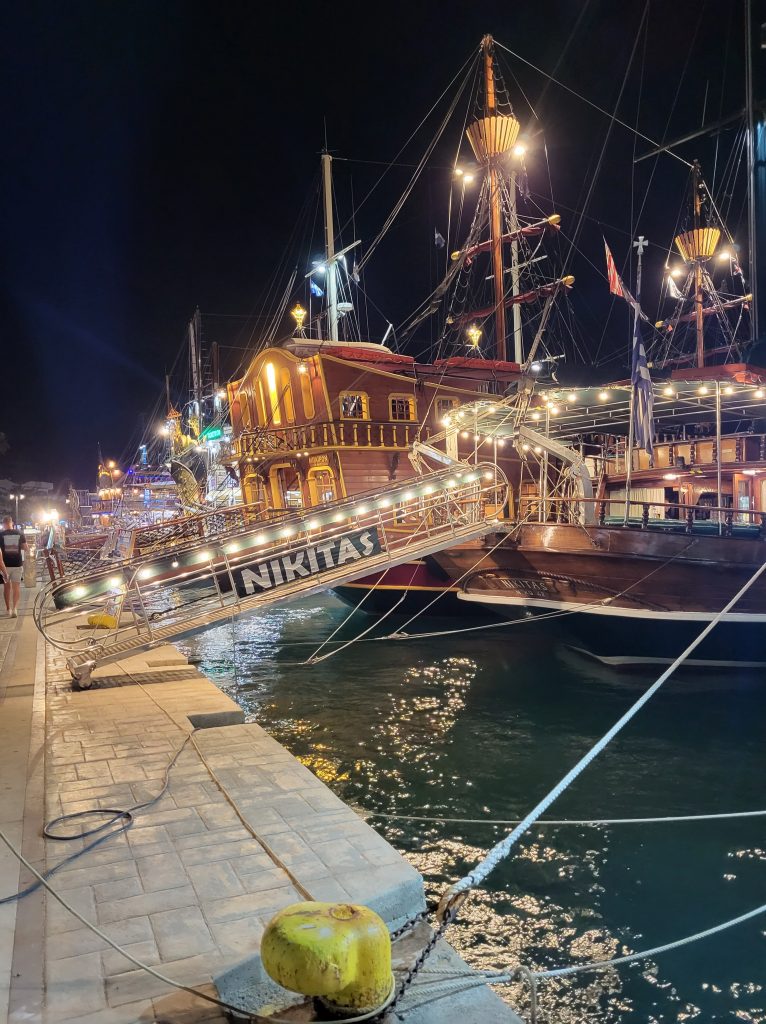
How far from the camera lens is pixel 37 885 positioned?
4.40 metres

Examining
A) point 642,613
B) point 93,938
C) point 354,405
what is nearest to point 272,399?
point 354,405

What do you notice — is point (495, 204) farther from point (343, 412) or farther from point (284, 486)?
point (284, 486)

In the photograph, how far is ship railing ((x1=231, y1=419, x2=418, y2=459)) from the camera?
2353 centimetres

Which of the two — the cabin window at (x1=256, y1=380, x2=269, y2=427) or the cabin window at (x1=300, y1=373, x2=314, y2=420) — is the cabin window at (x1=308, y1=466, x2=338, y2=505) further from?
the cabin window at (x1=256, y1=380, x2=269, y2=427)

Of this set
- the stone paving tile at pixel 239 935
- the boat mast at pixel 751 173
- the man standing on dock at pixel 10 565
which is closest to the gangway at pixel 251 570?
the man standing on dock at pixel 10 565

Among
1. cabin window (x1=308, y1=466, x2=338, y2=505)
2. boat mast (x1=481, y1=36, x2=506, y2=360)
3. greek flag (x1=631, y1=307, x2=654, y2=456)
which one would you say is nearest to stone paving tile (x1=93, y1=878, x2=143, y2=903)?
greek flag (x1=631, y1=307, x2=654, y2=456)

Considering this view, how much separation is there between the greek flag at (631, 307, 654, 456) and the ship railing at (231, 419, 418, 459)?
1108 centimetres

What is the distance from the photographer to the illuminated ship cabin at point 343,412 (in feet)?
77.7

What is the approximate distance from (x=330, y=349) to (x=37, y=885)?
2310cm

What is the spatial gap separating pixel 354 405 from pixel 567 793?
57.1 feet

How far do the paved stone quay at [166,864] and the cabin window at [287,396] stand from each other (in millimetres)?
18194

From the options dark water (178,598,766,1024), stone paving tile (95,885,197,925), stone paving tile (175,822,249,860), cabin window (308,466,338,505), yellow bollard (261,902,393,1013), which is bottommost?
dark water (178,598,766,1024)

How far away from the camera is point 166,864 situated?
4715 millimetres

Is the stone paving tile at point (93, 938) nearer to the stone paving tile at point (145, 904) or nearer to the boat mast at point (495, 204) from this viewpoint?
the stone paving tile at point (145, 904)
